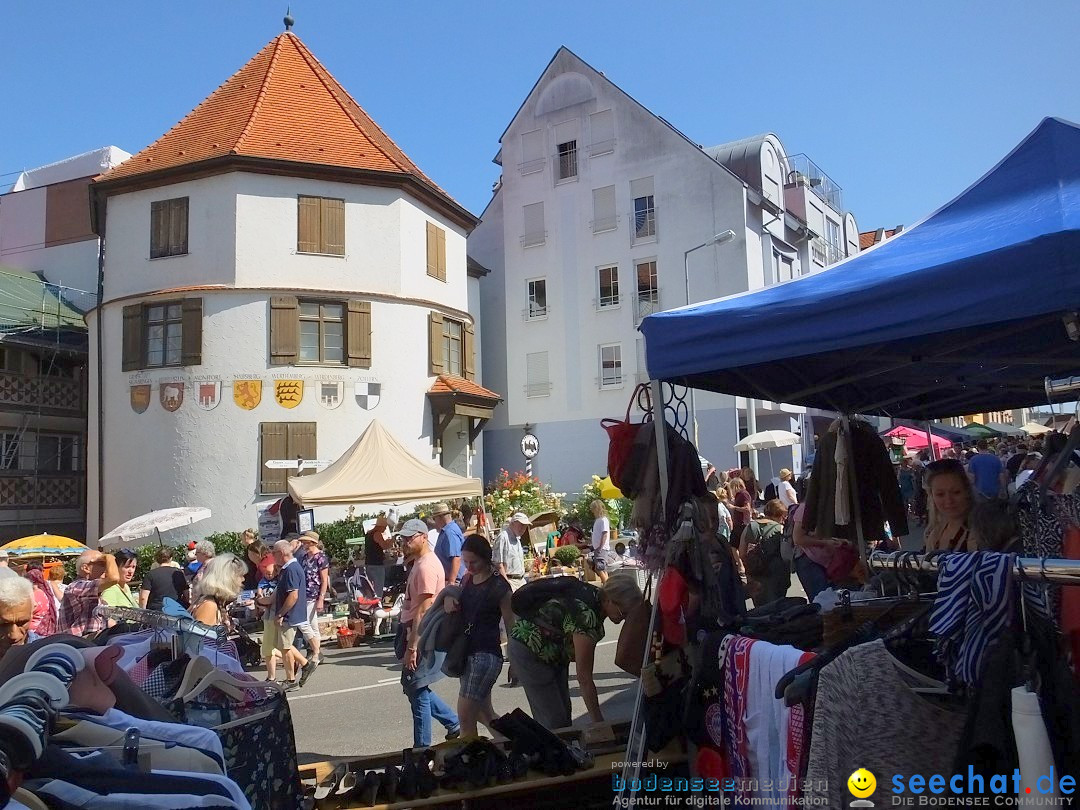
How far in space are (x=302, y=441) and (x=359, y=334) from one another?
2.98 m

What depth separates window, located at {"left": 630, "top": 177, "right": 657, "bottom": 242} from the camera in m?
31.0

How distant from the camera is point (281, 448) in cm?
2047

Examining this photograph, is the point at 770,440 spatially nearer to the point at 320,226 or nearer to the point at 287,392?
the point at 287,392

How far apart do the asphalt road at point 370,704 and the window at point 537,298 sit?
869 inches

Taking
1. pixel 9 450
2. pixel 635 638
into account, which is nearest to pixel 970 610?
pixel 635 638

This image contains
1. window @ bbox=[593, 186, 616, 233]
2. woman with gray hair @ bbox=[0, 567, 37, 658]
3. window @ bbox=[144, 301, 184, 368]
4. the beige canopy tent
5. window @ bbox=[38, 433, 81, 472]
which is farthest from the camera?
window @ bbox=[593, 186, 616, 233]

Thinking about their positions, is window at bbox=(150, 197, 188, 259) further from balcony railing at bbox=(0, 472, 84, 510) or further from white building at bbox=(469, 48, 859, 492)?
white building at bbox=(469, 48, 859, 492)

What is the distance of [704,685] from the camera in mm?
3793

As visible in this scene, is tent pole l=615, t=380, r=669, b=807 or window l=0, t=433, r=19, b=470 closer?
tent pole l=615, t=380, r=669, b=807

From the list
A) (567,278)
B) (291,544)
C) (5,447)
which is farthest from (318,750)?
(567,278)

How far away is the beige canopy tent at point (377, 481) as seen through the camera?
1480cm

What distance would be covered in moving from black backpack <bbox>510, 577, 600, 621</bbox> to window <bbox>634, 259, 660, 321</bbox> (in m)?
25.5

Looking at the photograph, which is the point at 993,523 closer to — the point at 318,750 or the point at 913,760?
the point at 913,760

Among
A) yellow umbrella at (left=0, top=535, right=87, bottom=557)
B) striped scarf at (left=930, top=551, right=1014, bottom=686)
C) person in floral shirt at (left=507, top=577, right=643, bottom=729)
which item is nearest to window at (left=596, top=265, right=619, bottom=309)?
yellow umbrella at (left=0, top=535, right=87, bottom=557)
